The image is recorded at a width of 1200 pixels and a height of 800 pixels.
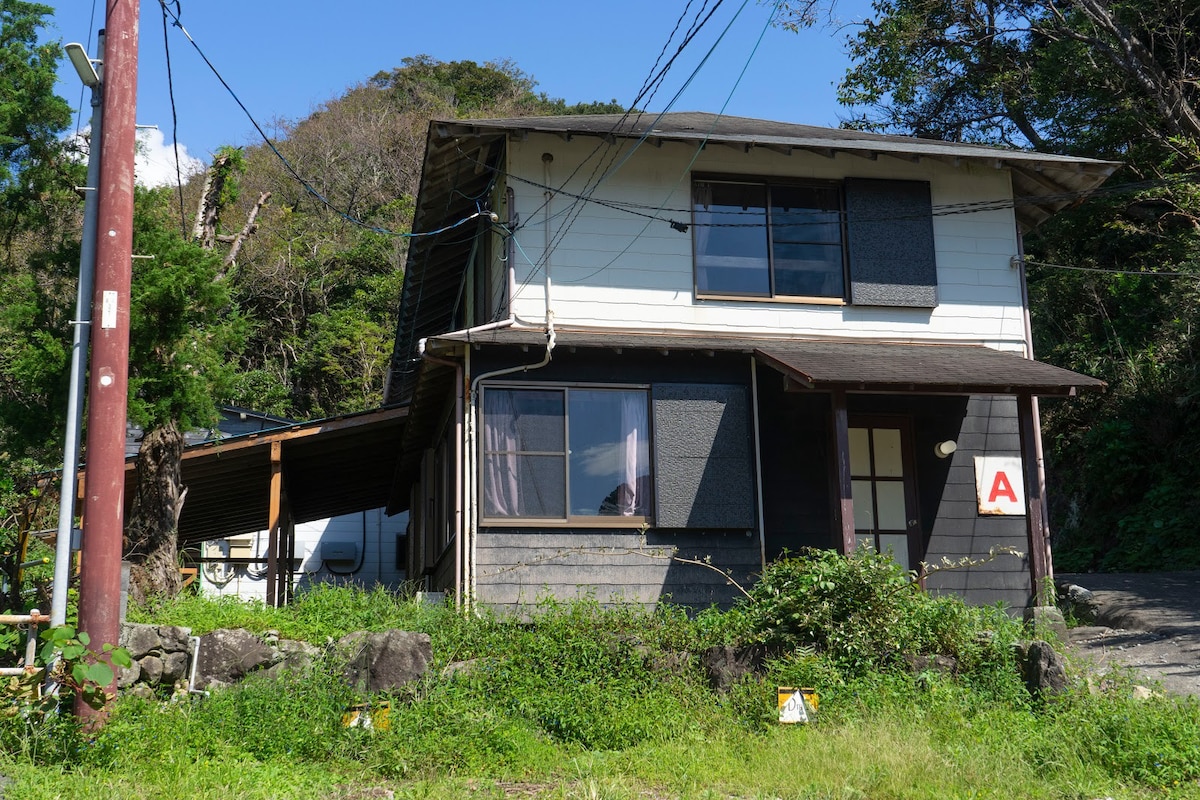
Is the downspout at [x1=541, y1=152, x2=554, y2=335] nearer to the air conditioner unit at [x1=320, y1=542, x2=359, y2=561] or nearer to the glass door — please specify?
the glass door

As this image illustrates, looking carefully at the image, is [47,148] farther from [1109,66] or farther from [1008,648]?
[1109,66]

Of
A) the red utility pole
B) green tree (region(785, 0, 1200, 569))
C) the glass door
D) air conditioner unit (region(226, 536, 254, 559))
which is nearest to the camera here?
the red utility pole

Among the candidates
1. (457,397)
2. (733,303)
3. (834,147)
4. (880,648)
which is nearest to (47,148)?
(457,397)

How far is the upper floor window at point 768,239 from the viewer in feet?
41.6

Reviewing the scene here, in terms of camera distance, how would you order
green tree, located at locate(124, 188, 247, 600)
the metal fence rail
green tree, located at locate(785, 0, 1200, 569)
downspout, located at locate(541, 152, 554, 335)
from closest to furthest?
the metal fence rail < green tree, located at locate(124, 188, 247, 600) < downspout, located at locate(541, 152, 554, 335) < green tree, located at locate(785, 0, 1200, 569)

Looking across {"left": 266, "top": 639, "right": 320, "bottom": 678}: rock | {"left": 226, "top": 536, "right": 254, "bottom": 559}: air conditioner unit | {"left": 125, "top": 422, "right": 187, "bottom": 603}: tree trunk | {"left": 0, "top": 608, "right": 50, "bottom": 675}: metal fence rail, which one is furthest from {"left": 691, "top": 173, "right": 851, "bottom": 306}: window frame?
{"left": 226, "top": 536, "right": 254, "bottom": 559}: air conditioner unit

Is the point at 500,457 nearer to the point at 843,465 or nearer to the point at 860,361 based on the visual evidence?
the point at 843,465

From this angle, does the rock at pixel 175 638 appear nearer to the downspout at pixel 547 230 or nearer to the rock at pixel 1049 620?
the downspout at pixel 547 230

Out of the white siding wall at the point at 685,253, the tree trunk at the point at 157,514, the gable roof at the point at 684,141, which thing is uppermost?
the gable roof at the point at 684,141

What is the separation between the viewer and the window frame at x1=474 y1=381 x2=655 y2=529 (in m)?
11.1

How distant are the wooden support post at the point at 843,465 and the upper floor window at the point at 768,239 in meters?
2.03

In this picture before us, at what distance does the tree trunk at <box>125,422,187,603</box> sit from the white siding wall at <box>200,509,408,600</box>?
15189 millimetres

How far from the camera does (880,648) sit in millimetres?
9117

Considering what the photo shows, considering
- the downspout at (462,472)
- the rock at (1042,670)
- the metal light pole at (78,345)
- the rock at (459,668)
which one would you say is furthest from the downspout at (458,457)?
the rock at (1042,670)
